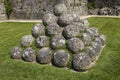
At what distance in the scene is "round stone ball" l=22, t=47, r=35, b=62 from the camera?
43.0 ft

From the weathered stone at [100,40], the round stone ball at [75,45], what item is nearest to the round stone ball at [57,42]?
the round stone ball at [75,45]

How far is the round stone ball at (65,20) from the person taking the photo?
13.4m

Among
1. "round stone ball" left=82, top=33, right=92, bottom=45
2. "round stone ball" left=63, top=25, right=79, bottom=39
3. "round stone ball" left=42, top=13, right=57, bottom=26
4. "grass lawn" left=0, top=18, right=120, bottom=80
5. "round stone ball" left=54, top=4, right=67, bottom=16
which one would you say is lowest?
"grass lawn" left=0, top=18, right=120, bottom=80

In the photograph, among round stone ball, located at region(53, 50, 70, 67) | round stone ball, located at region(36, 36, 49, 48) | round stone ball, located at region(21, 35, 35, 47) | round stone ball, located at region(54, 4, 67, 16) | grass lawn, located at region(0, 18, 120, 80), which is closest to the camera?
grass lawn, located at region(0, 18, 120, 80)

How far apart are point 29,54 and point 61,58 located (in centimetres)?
186

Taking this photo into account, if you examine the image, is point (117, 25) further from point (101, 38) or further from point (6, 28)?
point (6, 28)

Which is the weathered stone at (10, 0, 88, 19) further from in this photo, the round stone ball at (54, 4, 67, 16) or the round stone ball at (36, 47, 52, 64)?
the round stone ball at (36, 47, 52, 64)

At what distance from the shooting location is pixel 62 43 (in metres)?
12.8

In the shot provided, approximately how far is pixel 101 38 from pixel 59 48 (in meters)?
3.11

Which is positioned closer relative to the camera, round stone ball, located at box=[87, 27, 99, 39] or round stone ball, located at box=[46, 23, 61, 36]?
round stone ball, located at box=[46, 23, 61, 36]

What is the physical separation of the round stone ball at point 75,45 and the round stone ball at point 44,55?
101cm

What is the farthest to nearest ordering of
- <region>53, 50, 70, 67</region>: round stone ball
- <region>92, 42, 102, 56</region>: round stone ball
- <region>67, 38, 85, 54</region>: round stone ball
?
1. <region>92, 42, 102, 56</region>: round stone ball
2. <region>67, 38, 85, 54</region>: round stone ball
3. <region>53, 50, 70, 67</region>: round stone ball

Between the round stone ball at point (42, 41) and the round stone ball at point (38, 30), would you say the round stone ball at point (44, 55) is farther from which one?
the round stone ball at point (38, 30)

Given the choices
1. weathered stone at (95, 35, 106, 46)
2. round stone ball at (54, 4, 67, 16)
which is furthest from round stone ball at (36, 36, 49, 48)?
weathered stone at (95, 35, 106, 46)
